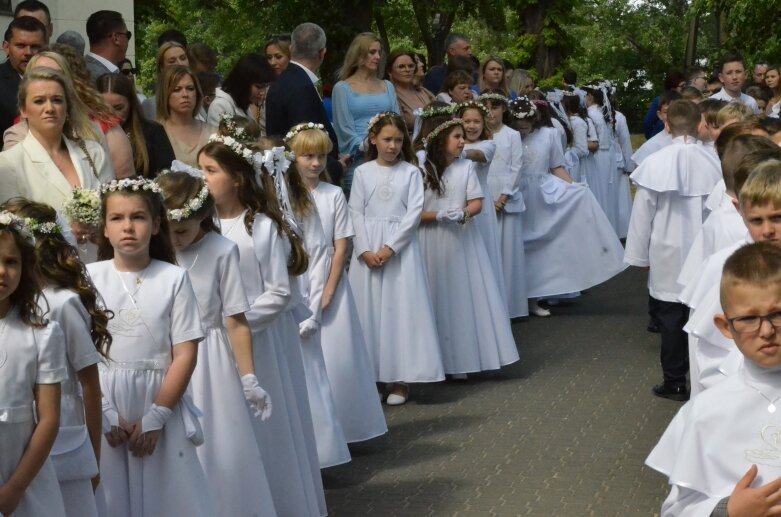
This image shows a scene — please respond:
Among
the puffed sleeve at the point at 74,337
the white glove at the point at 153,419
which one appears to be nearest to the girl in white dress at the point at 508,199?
the white glove at the point at 153,419

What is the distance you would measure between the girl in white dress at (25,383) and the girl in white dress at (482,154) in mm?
7308

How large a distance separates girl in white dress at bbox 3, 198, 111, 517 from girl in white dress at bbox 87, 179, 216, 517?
0.41m

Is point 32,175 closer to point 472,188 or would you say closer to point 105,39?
point 105,39

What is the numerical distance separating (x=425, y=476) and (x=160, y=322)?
2.77m

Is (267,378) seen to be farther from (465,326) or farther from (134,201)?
(465,326)

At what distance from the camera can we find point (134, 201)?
Answer: 5.53m

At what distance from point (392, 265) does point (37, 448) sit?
5.70 meters

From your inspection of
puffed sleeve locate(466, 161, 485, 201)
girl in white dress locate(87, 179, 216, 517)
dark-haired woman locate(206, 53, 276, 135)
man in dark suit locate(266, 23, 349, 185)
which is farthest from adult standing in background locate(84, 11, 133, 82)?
girl in white dress locate(87, 179, 216, 517)

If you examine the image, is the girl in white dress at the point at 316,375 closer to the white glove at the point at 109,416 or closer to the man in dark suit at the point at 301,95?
the white glove at the point at 109,416

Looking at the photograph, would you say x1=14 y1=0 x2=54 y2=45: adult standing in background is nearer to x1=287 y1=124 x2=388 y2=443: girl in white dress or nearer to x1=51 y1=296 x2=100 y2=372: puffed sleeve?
x1=287 y1=124 x2=388 y2=443: girl in white dress

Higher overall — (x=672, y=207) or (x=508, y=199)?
(x=672, y=207)

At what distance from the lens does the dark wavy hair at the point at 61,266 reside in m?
4.94

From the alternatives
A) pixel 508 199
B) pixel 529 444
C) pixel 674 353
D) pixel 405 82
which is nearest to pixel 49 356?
pixel 529 444

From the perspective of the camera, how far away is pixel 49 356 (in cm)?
457
